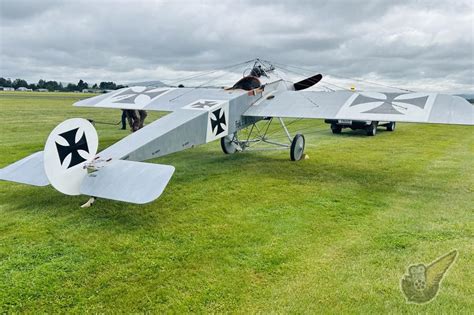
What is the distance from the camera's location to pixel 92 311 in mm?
3107

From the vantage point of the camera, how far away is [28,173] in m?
5.28

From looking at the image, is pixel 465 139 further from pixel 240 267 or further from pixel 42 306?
pixel 42 306

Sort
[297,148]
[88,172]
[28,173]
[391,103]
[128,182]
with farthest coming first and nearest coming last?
[297,148] → [391,103] → [28,173] → [88,172] → [128,182]

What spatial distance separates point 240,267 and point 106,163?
8.06ft

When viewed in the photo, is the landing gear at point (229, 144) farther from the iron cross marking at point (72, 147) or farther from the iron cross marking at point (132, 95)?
the iron cross marking at point (72, 147)

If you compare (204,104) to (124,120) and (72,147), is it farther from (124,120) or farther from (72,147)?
(124,120)

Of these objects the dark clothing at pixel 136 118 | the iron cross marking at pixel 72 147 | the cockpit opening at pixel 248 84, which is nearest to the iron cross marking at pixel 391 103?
the cockpit opening at pixel 248 84

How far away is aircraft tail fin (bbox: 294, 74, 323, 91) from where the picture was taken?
1191 cm

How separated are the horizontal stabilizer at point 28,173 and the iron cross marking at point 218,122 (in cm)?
348

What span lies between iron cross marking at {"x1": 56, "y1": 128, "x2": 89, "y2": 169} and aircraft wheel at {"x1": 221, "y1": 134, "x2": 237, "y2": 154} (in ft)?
18.0

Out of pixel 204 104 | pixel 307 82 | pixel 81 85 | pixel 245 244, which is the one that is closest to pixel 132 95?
pixel 204 104

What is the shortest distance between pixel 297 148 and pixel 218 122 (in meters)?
2.45

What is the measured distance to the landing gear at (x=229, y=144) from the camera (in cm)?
1017

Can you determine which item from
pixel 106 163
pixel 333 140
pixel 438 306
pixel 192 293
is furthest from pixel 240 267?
pixel 333 140
